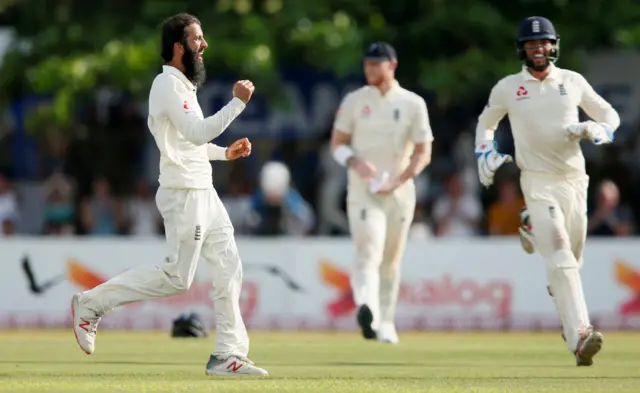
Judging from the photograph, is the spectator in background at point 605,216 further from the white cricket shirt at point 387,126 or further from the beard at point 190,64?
the beard at point 190,64

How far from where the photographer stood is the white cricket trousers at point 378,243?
A: 13930 millimetres

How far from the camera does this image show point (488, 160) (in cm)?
1164

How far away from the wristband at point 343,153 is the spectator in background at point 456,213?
4.88 metres

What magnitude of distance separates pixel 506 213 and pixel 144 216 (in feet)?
14.7

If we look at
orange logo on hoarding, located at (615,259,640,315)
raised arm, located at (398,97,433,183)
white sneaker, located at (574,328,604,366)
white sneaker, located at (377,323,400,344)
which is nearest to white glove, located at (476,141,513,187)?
white sneaker, located at (574,328,604,366)

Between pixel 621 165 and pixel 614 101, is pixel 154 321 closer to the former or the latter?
pixel 621 165

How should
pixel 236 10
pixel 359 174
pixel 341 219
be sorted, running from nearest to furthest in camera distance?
pixel 359 174, pixel 341 219, pixel 236 10

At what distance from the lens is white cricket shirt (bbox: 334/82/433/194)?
47.1 feet

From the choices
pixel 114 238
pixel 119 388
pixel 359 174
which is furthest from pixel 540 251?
pixel 114 238

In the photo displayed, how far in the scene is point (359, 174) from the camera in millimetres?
14227

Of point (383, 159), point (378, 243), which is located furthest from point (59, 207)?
point (378, 243)

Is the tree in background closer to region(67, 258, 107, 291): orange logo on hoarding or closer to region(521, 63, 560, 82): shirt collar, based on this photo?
region(67, 258, 107, 291): orange logo on hoarding

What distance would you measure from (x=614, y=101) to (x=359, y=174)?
8.78 meters

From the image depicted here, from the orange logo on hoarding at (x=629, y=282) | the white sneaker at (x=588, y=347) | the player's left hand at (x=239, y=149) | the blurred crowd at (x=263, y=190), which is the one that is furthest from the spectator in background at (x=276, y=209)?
the player's left hand at (x=239, y=149)
